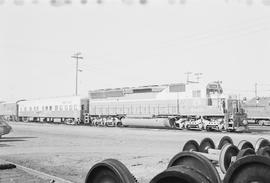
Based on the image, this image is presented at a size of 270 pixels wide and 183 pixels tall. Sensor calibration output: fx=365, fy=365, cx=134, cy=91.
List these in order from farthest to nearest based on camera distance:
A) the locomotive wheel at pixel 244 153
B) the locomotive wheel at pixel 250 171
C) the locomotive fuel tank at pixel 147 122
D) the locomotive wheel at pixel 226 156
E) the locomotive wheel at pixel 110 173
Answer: the locomotive fuel tank at pixel 147 122
the locomotive wheel at pixel 226 156
the locomotive wheel at pixel 244 153
the locomotive wheel at pixel 110 173
the locomotive wheel at pixel 250 171

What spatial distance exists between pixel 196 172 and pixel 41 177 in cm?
570

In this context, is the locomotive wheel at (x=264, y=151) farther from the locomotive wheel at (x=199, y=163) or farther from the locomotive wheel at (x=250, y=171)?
the locomotive wheel at (x=250, y=171)

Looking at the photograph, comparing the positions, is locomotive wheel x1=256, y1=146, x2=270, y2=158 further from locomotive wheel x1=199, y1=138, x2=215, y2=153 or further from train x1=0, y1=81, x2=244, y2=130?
train x1=0, y1=81, x2=244, y2=130

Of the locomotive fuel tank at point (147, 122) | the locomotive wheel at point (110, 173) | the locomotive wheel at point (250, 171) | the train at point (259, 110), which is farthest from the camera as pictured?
the train at point (259, 110)

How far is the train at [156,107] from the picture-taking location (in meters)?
29.4

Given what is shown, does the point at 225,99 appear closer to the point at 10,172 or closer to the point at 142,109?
the point at 142,109

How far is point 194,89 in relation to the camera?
102 ft

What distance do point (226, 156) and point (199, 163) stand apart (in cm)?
224

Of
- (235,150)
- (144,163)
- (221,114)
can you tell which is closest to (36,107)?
(221,114)

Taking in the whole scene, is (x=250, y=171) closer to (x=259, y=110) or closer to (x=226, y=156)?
(x=226, y=156)

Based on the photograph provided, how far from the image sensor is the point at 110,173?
471 cm

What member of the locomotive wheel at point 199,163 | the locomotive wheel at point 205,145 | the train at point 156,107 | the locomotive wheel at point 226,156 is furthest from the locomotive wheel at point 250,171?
the train at point 156,107

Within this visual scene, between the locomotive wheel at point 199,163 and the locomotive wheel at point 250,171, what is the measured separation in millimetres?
561

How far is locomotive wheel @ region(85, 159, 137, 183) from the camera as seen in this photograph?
4512mm
